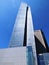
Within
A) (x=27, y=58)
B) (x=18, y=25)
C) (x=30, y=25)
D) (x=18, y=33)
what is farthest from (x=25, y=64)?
(x=30, y=25)

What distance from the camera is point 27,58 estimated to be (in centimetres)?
1603

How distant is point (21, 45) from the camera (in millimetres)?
25750

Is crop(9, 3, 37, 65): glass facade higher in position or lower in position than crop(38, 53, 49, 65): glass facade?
higher

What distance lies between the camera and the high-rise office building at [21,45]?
16212 millimetres

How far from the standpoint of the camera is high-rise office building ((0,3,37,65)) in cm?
1621

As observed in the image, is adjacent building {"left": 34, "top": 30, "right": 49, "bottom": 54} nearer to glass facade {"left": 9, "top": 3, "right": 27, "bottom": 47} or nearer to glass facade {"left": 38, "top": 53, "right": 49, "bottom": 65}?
glass facade {"left": 9, "top": 3, "right": 27, "bottom": 47}

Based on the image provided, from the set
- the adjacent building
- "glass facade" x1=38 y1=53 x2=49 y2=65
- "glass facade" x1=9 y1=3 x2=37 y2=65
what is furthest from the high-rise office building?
the adjacent building

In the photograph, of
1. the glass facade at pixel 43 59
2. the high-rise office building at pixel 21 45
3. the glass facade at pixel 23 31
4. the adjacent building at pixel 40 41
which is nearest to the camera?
the high-rise office building at pixel 21 45

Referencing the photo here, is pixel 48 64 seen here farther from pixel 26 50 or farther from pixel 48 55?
pixel 26 50

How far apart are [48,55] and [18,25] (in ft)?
49.5

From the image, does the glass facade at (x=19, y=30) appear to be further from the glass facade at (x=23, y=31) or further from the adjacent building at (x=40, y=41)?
the adjacent building at (x=40, y=41)

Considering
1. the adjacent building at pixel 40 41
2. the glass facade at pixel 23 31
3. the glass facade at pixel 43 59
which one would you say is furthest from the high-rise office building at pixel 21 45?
the adjacent building at pixel 40 41

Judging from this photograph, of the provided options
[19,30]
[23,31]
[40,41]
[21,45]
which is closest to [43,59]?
[21,45]

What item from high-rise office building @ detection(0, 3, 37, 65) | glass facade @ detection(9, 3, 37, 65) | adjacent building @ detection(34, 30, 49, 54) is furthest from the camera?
adjacent building @ detection(34, 30, 49, 54)
